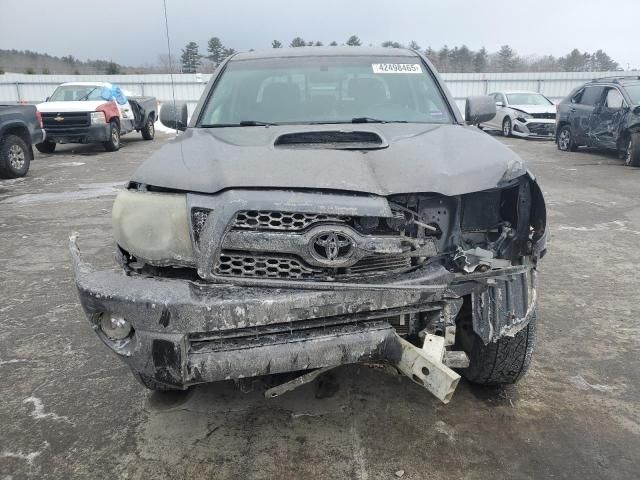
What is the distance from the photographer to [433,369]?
2066 mm

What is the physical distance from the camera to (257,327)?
211 centimetres

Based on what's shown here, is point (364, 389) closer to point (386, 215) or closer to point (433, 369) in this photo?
point (433, 369)

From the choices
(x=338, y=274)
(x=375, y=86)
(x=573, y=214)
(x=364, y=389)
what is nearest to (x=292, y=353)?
(x=338, y=274)

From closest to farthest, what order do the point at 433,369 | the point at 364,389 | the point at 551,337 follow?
the point at 433,369, the point at 364,389, the point at 551,337

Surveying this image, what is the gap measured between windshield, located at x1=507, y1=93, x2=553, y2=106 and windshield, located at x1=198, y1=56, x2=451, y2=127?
1476 cm

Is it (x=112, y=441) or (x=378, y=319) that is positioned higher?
(x=378, y=319)

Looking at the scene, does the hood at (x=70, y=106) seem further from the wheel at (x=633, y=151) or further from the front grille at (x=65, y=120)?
the wheel at (x=633, y=151)

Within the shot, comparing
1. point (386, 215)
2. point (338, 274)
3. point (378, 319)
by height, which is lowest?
point (378, 319)

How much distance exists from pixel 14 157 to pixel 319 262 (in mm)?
9910

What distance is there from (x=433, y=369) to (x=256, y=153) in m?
1.26

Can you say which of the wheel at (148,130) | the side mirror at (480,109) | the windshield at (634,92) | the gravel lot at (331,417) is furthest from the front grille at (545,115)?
the side mirror at (480,109)

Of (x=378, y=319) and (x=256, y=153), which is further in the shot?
(x=256, y=153)

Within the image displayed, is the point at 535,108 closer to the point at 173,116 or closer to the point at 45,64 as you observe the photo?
the point at 173,116

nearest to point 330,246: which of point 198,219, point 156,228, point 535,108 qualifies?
point 198,219
